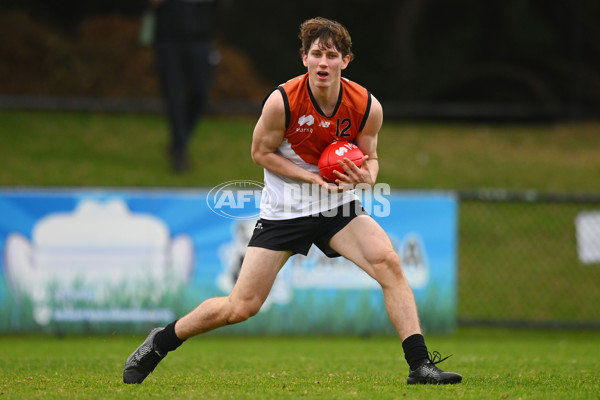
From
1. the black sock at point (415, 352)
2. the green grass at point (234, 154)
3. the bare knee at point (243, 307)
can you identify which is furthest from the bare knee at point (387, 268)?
the green grass at point (234, 154)

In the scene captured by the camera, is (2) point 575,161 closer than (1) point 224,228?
No

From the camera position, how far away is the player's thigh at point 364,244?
218 inches

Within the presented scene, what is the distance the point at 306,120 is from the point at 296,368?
6.83ft

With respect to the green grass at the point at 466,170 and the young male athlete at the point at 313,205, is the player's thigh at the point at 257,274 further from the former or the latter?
the green grass at the point at 466,170

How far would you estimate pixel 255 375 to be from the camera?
6.12 meters

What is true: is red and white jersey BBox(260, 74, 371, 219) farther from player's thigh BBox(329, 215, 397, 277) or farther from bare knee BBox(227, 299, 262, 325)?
bare knee BBox(227, 299, 262, 325)

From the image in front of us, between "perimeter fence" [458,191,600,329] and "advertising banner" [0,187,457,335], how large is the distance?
1.09 metres

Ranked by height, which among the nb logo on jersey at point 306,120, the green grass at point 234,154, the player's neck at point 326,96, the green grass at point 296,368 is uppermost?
the green grass at point 234,154

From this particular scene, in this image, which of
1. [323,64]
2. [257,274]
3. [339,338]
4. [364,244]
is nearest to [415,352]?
[364,244]

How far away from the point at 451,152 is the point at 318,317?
21.7 ft

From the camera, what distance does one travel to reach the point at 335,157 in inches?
217

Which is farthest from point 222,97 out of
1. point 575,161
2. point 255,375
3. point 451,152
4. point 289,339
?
point 255,375

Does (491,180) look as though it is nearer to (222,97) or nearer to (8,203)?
(222,97)

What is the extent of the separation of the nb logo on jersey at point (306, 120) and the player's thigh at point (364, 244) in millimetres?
690
